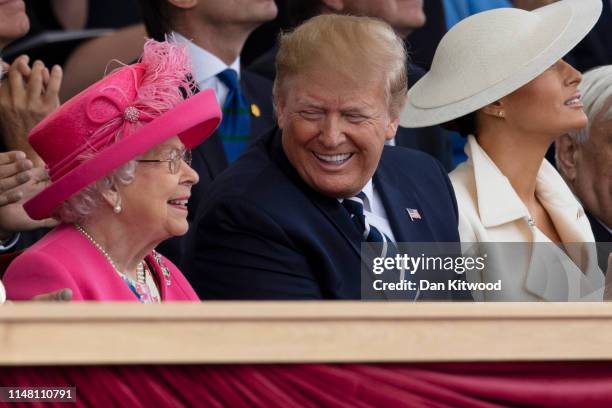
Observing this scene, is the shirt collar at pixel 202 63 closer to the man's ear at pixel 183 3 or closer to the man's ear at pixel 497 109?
the man's ear at pixel 183 3

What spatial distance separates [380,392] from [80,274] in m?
0.69

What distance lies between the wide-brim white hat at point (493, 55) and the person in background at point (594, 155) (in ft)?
1.03

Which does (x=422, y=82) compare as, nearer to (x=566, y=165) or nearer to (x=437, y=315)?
(x=566, y=165)

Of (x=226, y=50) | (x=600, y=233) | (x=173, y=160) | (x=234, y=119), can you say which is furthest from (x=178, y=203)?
(x=600, y=233)

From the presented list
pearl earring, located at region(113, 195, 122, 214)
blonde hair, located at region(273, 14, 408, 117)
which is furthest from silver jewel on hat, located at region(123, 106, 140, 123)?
blonde hair, located at region(273, 14, 408, 117)

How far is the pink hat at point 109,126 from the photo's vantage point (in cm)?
275

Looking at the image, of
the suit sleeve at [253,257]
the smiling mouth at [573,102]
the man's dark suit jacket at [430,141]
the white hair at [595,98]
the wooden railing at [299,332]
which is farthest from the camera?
the man's dark suit jacket at [430,141]

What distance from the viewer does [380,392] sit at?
2375mm

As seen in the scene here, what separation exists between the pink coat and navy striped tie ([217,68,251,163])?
1184 millimetres

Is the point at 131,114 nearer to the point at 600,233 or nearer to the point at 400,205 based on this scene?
the point at 400,205

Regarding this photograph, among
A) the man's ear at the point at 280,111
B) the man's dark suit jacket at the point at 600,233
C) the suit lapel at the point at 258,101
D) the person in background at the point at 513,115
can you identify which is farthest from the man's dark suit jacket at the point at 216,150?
the man's dark suit jacket at the point at 600,233

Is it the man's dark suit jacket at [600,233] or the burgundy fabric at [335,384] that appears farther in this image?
the man's dark suit jacket at [600,233]

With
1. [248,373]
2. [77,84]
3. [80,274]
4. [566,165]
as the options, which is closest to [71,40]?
[77,84]

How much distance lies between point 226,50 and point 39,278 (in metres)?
1.57
